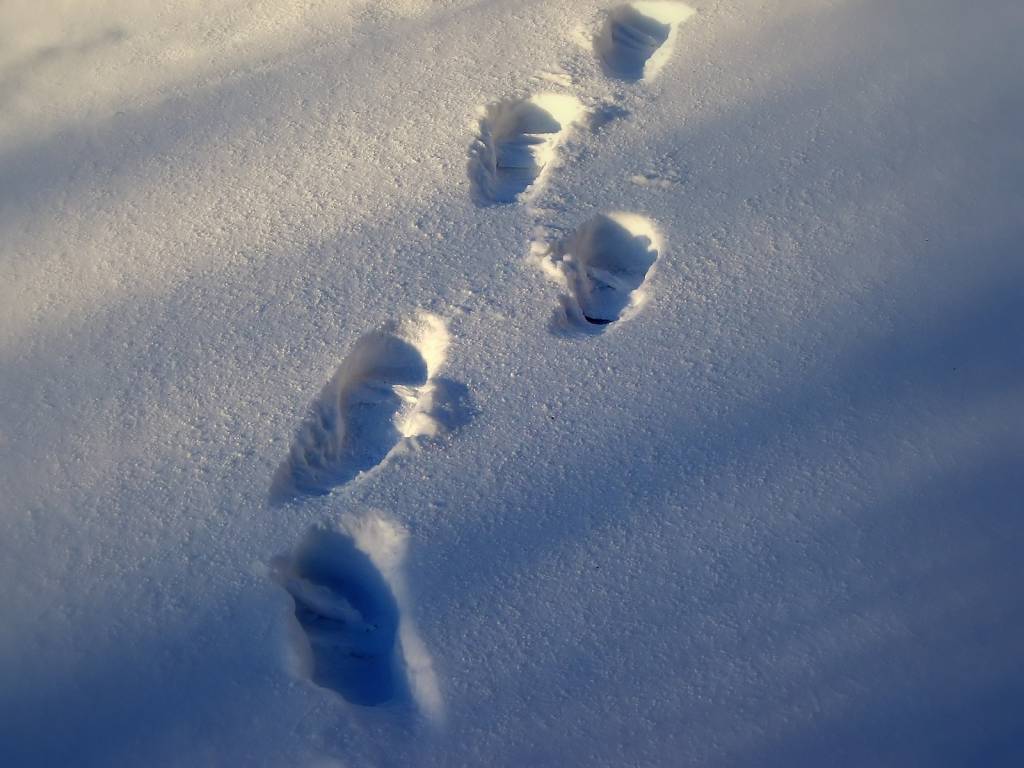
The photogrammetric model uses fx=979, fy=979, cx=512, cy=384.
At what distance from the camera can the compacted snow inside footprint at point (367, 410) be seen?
1.34 meters

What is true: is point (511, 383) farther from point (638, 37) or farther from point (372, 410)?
point (638, 37)

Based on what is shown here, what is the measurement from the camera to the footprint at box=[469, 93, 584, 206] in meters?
1.59

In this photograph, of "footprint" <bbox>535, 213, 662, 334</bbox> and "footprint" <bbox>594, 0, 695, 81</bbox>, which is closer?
"footprint" <bbox>535, 213, 662, 334</bbox>

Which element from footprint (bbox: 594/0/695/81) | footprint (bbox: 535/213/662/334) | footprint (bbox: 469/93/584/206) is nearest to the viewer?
footprint (bbox: 535/213/662/334)

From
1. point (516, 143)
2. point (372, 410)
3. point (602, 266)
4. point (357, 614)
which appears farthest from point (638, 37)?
point (357, 614)

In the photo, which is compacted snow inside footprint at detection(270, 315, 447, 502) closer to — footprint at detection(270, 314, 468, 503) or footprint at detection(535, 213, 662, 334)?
footprint at detection(270, 314, 468, 503)

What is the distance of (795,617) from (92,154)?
131 centimetres

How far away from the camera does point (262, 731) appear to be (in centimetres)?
114

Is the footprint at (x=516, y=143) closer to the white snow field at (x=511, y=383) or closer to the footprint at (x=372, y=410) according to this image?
the white snow field at (x=511, y=383)

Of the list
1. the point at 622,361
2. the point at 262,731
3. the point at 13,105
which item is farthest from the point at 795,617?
the point at 13,105

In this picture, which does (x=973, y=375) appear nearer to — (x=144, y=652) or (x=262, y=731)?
(x=262, y=731)

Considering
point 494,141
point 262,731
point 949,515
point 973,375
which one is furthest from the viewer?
point 494,141

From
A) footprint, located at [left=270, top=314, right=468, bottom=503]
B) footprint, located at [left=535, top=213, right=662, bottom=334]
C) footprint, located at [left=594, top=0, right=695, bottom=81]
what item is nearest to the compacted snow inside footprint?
footprint, located at [left=270, top=314, right=468, bottom=503]

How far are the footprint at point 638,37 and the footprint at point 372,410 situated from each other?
2.02 feet
